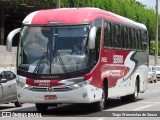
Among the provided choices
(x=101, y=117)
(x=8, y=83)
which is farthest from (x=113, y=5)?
(x=101, y=117)

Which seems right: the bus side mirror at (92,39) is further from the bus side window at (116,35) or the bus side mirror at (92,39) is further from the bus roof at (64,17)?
the bus side window at (116,35)

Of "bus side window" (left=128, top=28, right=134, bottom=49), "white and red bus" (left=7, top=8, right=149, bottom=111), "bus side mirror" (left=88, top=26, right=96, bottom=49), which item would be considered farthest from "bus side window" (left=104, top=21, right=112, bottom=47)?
"bus side window" (left=128, top=28, right=134, bottom=49)

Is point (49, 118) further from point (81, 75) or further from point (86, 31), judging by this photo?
point (86, 31)

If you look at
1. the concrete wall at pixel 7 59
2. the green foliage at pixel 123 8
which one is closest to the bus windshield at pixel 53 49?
the concrete wall at pixel 7 59

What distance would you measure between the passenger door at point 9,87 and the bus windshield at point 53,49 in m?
2.85

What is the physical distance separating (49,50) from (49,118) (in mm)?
2231

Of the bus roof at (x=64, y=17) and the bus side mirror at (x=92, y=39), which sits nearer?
the bus side mirror at (x=92, y=39)

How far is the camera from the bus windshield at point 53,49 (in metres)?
16.0

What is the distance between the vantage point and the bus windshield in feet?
52.4

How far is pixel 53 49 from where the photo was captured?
16188 mm

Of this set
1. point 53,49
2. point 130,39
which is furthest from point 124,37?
point 53,49

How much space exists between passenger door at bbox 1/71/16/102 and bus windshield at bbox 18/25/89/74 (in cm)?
285

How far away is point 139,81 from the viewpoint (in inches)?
934

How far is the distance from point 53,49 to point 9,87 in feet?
12.5
